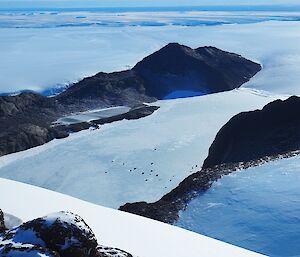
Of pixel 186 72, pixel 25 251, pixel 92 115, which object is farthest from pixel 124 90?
pixel 25 251

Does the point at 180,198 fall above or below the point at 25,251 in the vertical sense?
below

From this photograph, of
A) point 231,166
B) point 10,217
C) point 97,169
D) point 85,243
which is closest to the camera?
point 85,243

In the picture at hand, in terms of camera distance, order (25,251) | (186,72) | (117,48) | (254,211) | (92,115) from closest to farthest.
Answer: (25,251) < (254,211) < (92,115) < (186,72) < (117,48)

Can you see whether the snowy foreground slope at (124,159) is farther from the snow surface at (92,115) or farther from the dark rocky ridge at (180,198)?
the dark rocky ridge at (180,198)

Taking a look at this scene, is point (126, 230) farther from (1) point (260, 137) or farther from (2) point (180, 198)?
(1) point (260, 137)

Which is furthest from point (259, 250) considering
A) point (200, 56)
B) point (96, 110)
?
point (200, 56)

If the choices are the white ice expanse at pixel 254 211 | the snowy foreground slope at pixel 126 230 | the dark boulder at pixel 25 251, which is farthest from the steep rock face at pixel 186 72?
the dark boulder at pixel 25 251

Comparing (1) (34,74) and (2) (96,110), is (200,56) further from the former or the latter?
(1) (34,74)
